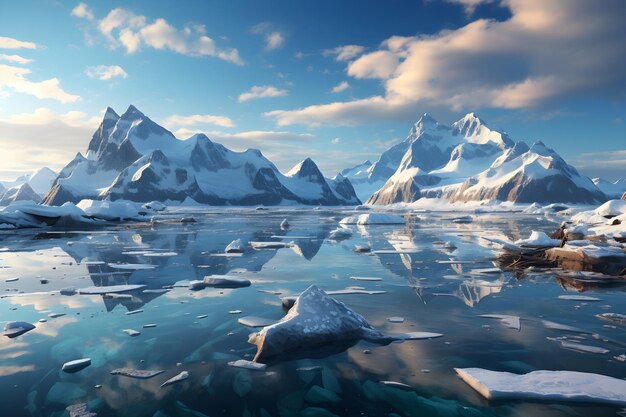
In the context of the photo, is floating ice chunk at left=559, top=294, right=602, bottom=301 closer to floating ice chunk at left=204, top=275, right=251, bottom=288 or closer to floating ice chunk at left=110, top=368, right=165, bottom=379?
floating ice chunk at left=204, top=275, right=251, bottom=288

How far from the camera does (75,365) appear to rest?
6.17 metres

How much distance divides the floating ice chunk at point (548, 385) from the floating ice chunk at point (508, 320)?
90.9 inches

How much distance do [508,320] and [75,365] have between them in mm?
7795

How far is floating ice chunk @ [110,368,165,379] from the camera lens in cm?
584

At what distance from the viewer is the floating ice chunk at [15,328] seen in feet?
24.9

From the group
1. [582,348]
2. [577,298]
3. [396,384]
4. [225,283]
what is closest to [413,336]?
[396,384]

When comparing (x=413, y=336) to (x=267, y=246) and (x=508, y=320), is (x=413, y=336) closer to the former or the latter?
(x=508, y=320)

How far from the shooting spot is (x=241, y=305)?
976cm

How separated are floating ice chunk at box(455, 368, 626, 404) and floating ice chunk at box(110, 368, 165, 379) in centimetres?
434

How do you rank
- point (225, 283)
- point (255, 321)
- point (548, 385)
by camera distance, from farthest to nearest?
point (225, 283) → point (255, 321) → point (548, 385)

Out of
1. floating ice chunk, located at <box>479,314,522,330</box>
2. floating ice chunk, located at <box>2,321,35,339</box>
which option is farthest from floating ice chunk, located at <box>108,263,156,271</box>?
floating ice chunk, located at <box>479,314,522,330</box>

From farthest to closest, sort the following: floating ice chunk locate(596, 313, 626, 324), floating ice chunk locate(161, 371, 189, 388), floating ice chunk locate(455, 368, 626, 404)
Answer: floating ice chunk locate(596, 313, 626, 324)
floating ice chunk locate(161, 371, 189, 388)
floating ice chunk locate(455, 368, 626, 404)

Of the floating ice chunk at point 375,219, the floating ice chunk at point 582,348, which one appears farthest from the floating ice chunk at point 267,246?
the floating ice chunk at point 375,219

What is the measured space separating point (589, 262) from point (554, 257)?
1495mm
